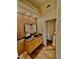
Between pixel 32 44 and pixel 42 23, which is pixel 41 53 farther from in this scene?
pixel 42 23

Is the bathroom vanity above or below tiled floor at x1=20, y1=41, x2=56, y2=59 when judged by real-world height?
above

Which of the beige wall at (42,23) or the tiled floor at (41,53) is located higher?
the beige wall at (42,23)

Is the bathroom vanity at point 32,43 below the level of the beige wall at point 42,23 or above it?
below

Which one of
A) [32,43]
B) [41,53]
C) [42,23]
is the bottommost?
[41,53]

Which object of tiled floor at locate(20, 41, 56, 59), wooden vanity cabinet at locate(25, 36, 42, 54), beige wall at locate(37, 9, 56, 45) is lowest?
tiled floor at locate(20, 41, 56, 59)

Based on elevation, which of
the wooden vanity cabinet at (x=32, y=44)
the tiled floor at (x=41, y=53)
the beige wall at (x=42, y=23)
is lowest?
the tiled floor at (x=41, y=53)

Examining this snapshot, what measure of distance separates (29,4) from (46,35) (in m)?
0.34

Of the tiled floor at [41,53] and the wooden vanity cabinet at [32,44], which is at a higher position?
the wooden vanity cabinet at [32,44]

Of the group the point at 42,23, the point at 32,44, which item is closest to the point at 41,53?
the point at 32,44

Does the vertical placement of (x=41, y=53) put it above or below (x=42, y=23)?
below

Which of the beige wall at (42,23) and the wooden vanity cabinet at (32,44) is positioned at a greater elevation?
the beige wall at (42,23)
